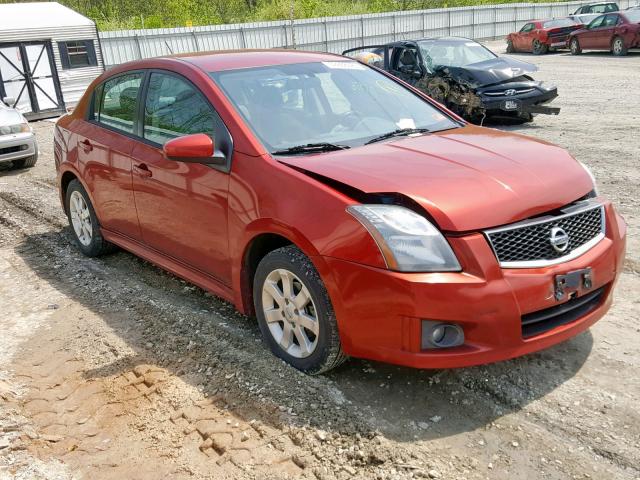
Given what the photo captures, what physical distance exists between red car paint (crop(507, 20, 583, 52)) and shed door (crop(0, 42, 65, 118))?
755 inches

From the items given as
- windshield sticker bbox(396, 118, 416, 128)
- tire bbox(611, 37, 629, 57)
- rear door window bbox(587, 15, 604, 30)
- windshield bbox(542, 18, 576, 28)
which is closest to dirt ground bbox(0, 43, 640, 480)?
windshield sticker bbox(396, 118, 416, 128)

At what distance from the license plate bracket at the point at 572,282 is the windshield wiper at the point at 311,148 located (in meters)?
1.42

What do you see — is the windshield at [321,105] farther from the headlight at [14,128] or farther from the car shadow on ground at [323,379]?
the headlight at [14,128]

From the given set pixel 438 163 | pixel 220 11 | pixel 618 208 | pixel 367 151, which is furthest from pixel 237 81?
pixel 220 11

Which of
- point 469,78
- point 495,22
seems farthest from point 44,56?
point 495,22

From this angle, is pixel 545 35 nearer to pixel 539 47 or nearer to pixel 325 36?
pixel 539 47

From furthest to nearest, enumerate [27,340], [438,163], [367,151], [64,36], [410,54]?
[64,36] → [410,54] → [27,340] → [367,151] → [438,163]

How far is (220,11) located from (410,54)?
36090 mm

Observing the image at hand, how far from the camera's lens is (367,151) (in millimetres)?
3701

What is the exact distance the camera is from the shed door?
17.2 m

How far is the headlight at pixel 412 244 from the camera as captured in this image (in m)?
2.98

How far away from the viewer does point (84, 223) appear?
5.91 meters

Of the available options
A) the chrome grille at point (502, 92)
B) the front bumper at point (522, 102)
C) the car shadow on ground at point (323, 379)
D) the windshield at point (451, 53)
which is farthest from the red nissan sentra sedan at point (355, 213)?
the windshield at point (451, 53)

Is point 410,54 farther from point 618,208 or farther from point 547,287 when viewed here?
point 547,287
